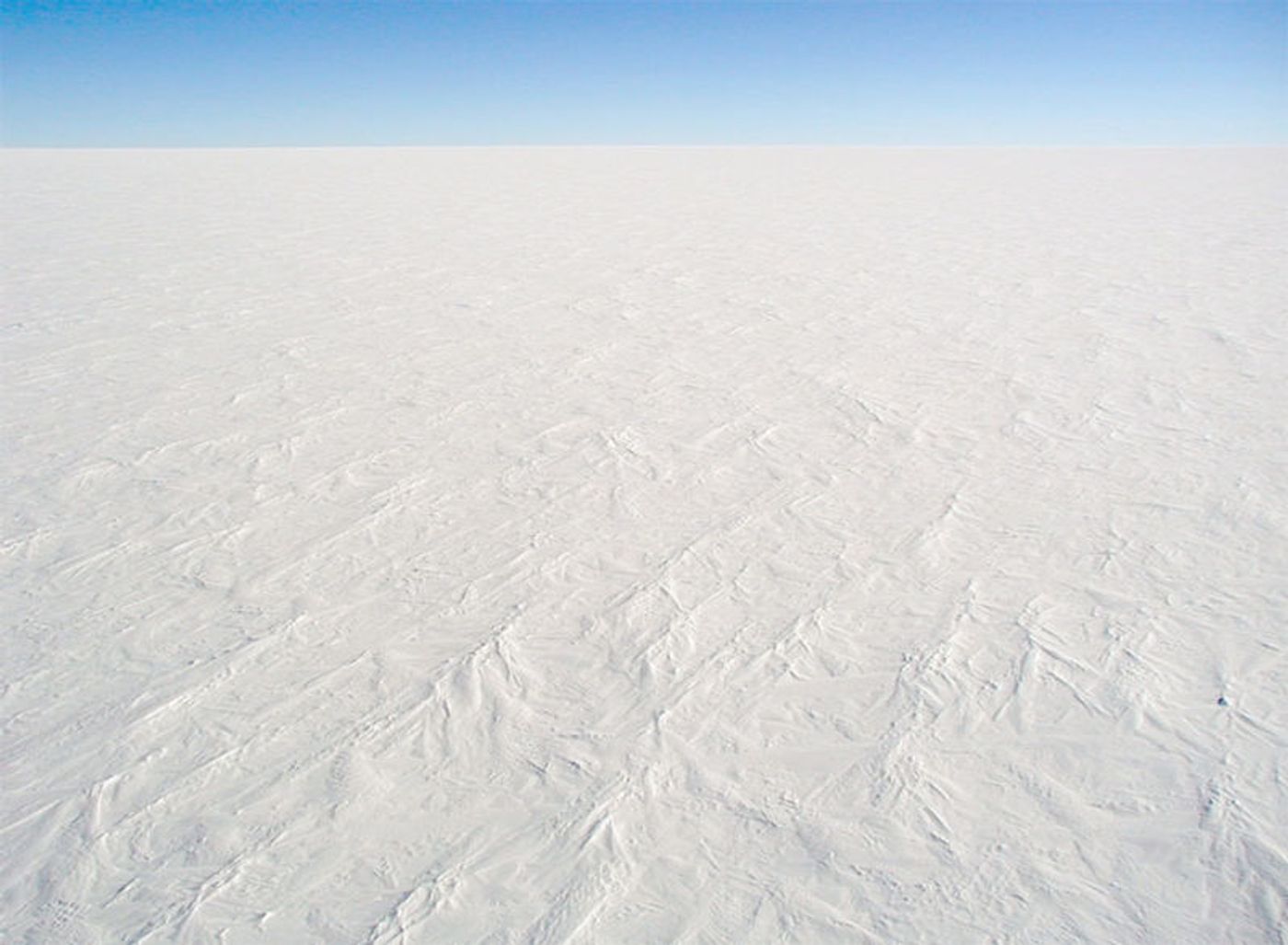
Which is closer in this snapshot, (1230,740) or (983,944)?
(983,944)

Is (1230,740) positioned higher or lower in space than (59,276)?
higher

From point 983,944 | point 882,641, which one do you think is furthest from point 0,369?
point 983,944

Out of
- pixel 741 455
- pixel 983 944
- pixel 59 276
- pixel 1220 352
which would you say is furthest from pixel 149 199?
pixel 983 944

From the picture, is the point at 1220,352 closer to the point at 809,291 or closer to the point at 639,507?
the point at 809,291

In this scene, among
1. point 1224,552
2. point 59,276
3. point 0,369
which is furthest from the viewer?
point 59,276

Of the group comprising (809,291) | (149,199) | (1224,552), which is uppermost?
(1224,552)

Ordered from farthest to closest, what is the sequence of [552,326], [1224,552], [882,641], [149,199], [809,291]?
[149,199], [809,291], [552,326], [1224,552], [882,641]
